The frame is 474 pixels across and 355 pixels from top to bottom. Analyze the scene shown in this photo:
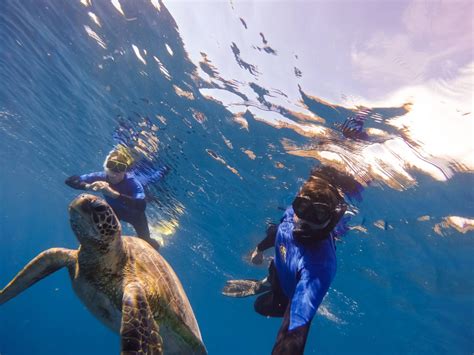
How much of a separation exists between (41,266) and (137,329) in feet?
7.41

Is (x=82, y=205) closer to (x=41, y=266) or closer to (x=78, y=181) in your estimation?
(x=41, y=266)

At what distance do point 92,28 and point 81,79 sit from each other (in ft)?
13.1

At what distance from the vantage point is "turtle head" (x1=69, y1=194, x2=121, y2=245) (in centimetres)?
325

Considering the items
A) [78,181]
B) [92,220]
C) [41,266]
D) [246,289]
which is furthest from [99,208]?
[78,181]

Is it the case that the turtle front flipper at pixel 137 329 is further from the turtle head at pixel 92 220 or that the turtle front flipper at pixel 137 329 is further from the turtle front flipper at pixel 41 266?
the turtle front flipper at pixel 41 266

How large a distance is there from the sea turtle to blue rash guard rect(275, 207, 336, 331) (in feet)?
4.72

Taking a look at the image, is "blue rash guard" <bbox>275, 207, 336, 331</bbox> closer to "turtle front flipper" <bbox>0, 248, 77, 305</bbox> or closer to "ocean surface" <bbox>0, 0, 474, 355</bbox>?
"turtle front flipper" <bbox>0, 248, 77, 305</bbox>

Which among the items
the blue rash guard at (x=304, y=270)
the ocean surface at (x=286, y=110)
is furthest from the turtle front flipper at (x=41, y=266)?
the ocean surface at (x=286, y=110)

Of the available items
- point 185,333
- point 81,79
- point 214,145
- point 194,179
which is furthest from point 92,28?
point 185,333

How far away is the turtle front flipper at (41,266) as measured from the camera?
4117 millimetres

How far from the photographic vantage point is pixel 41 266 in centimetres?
420

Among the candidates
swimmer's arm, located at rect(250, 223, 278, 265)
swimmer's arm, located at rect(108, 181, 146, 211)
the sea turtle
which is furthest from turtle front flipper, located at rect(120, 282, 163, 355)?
swimmer's arm, located at rect(108, 181, 146, 211)

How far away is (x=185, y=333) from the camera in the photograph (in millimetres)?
4270

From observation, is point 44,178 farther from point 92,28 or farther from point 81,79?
point 92,28
